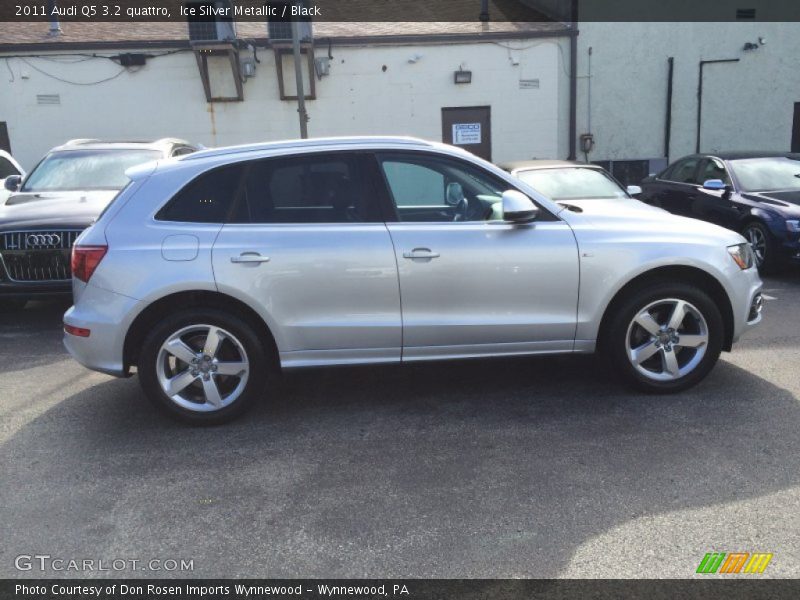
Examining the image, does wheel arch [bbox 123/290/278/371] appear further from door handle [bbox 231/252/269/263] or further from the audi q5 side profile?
door handle [bbox 231/252/269/263]

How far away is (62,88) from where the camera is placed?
14148mm

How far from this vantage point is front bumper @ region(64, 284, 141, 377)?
3910mm

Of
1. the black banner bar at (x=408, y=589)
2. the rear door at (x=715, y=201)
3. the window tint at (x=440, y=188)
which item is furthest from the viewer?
the rear door at (x=715, y=201)

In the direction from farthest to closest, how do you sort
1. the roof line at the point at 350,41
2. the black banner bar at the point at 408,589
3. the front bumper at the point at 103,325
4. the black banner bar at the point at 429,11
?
1. the black banner bar at the point at 429,11
2. the roof line at the point at 350,41
3. the front bumper at the point at 103,325
4. the black banner bar at the point at 408,589

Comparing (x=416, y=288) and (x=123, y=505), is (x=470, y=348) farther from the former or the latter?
(x=123, y=505)

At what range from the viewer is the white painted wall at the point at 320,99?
14211 mm

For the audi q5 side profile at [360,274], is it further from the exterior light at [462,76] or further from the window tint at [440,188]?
the exterior light at [462,76]

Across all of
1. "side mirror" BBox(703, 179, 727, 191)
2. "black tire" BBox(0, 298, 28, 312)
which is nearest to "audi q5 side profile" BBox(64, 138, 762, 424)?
"black tire" BBox(0, 298, 28, 312)

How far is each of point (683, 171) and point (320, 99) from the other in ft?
26.1

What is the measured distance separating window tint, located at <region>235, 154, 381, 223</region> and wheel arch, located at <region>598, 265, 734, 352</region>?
62.8 inches

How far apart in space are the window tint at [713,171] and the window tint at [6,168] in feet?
31.5

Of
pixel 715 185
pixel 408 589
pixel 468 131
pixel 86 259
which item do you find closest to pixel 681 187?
pixel 715 185

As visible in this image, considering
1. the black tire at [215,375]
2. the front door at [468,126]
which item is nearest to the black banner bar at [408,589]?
the black tire at [215,375]

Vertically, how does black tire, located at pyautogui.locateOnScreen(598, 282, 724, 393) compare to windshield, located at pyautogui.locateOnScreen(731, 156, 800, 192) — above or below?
below
